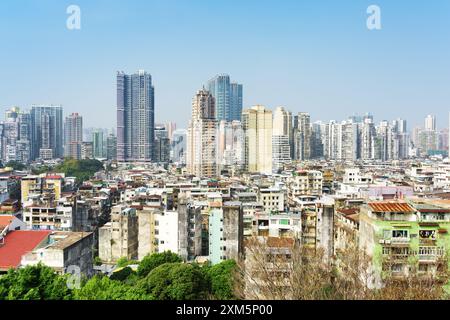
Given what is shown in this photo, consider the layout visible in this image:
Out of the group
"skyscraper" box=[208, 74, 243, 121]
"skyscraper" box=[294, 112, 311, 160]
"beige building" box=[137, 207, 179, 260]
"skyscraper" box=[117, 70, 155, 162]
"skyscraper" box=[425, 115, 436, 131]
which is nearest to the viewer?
"beige building" box=[137, 207, 179, 260]

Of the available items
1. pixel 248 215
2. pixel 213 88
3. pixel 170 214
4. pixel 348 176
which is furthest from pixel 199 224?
pixel 213 88

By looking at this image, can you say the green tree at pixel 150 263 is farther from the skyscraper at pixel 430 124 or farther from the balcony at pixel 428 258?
the skyscraper at pixel 430 124

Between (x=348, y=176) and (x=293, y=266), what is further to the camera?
(x=348, y=176)

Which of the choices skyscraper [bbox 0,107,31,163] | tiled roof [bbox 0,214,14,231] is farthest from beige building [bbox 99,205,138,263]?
skyscraper [bbox 0,107,31,163]

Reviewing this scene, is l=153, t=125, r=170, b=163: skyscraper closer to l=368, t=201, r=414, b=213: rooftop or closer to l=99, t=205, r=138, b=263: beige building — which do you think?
l=99, t=205, r=138, b=263: beige building

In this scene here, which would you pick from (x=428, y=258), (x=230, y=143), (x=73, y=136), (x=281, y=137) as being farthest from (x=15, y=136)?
(x=428, y=258)
